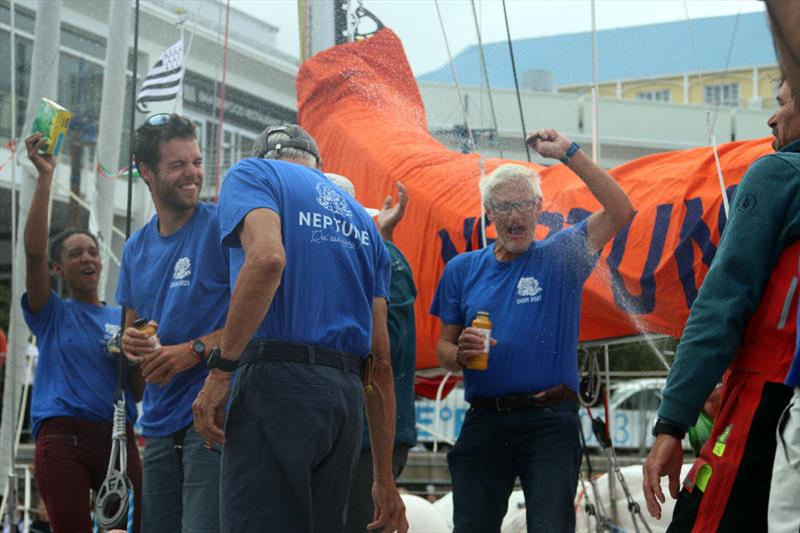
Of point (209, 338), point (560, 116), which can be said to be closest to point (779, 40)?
point (209, 338)

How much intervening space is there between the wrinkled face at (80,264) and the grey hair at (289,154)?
2.27m

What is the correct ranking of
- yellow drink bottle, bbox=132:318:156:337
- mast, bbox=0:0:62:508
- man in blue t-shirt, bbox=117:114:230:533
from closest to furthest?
1. man in blue t-shirt, bbox=117:114:230:533
2. yellow drink bottle, bbox=132:318:156:337
3. mast, bbox=0:0:62:508

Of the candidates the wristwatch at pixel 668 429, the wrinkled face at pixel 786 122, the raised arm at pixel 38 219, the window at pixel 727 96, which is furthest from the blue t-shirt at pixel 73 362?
the window at pixel 727 96

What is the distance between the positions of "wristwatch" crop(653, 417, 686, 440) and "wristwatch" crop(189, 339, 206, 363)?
1.70m

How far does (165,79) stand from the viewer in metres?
7.84

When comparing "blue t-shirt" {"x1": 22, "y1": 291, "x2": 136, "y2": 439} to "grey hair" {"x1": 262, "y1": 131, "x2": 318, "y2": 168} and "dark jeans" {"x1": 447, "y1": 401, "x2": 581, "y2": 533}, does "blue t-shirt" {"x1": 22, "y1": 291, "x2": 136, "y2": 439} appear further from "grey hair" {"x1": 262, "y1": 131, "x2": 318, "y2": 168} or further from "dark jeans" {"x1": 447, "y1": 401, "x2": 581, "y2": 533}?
"grey hair" {"x1": 262, "y1": 131, "x2": 318, "y2": 168}

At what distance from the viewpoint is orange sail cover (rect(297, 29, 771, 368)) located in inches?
211

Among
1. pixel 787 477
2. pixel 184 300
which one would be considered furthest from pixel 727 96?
pixel 787 477

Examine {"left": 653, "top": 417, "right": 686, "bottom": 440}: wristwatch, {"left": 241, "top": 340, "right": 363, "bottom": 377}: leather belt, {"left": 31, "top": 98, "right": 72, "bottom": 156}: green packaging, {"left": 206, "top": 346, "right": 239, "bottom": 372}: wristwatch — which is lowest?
{"left": 653, "top": 417, "right": 686, "bottom": 440}: wristwatch

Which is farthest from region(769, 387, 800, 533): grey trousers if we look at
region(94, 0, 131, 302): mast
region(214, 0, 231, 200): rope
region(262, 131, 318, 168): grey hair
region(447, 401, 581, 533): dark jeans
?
region(94, 0, 131, 302): mast

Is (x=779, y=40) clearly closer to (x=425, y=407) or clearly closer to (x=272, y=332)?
(x=272, y=332)

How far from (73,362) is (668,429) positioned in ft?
11.7

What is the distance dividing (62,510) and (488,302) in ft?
6.62

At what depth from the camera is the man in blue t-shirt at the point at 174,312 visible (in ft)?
13.6
